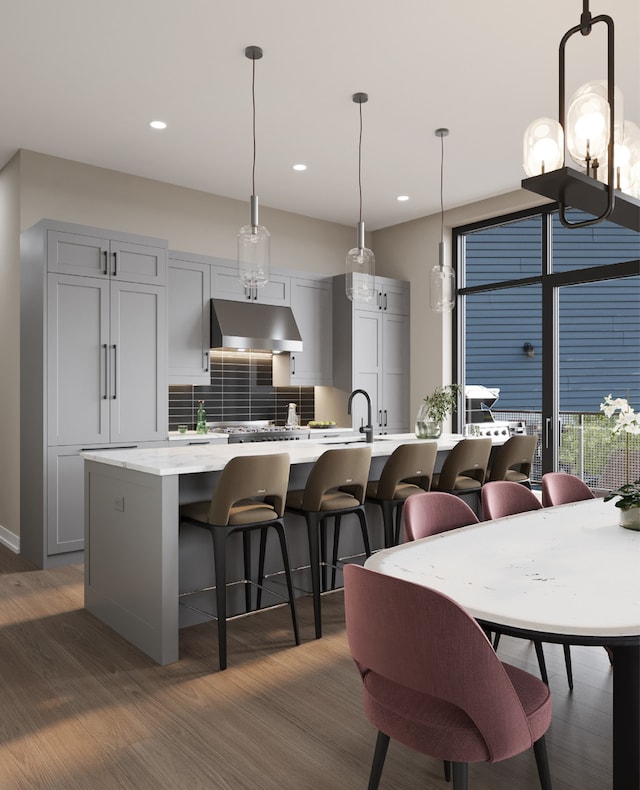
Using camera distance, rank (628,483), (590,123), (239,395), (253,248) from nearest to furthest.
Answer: (590,123), (628,483), (253,248), (239,395)

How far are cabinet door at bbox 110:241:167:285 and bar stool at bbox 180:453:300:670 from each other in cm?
241

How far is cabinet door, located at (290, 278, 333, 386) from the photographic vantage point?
642 cm

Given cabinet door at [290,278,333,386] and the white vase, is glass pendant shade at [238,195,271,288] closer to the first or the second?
the white vase

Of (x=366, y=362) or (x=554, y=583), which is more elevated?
(x=366, y=362)

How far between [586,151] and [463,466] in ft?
7.19

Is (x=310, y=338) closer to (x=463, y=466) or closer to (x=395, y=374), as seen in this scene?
(x=395, y=374)

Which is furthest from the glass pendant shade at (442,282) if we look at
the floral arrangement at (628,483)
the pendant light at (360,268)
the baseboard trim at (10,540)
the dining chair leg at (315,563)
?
Answer: the baseboard trim at (10,540)

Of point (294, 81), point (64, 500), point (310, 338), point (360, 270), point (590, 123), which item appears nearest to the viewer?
point (590, 123)

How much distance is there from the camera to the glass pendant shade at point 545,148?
85.4 inches

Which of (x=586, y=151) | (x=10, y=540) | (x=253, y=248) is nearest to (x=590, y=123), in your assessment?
(x=586, y=151)

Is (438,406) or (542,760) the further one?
(438,406)

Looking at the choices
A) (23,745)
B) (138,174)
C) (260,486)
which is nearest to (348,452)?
(260,486)

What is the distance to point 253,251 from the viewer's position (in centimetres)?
350

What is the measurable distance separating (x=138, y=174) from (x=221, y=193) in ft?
2.67
